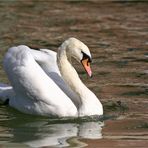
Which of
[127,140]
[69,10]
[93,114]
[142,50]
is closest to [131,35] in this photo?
[142,50]

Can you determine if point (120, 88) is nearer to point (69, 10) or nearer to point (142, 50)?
point (142, 50)

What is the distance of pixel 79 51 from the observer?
1061 centimetres

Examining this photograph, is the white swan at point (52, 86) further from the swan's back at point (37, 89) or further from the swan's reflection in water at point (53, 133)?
the swan's reflection in water at point (53, 133)

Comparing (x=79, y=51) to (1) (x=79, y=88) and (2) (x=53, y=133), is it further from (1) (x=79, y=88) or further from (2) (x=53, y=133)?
(2) (x=53, y=133)

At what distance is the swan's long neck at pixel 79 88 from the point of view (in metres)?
10.6

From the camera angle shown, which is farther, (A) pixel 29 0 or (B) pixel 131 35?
(A) pixel 29 0

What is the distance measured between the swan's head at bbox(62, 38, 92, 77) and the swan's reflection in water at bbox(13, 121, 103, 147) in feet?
2.76

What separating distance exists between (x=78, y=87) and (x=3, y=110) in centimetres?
127

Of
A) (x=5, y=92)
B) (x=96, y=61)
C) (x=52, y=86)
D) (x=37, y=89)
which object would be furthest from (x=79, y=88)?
(x=96, y=61)

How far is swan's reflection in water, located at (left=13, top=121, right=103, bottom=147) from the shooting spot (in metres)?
9.32

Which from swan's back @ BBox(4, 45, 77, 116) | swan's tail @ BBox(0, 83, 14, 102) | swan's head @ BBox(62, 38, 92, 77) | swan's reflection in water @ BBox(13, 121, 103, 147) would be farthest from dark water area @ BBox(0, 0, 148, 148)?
swan's head @ BBox(62, 38, 92, 77)

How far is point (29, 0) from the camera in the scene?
78.3ft

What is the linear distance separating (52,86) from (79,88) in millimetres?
431

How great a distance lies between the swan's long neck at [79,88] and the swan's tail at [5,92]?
3.77ft
